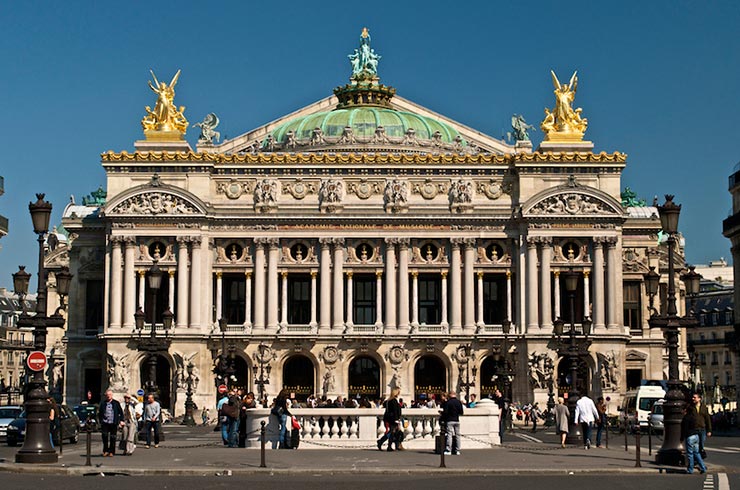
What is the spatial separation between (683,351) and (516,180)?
1075 inches

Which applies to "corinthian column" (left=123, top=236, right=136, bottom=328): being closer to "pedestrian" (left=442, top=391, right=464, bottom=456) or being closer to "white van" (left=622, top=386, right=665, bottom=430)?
"white van" (left=622, top=386, right=665, bottom=430)

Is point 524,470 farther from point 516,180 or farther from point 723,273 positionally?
point 723,273

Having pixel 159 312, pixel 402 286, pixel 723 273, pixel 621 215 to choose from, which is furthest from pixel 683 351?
pixel 723 273

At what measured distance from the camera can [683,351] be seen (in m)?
111

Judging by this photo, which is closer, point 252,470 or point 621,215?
point 252,470

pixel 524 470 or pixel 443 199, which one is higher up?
pixel 443 199

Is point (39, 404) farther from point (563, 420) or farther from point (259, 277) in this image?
point (259, 277)

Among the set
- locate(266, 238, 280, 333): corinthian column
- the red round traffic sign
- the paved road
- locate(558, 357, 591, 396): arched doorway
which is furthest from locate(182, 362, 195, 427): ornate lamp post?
the paved road

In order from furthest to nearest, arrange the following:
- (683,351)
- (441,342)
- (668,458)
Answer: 1. (683,351)
2. (441,342)
3. (668,458)

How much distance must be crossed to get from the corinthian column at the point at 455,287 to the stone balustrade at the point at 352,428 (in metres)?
40.3

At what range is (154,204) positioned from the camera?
91.6m

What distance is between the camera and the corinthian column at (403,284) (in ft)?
302

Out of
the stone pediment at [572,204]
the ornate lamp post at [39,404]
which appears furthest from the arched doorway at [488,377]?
the ornate lamp post at [39,404]

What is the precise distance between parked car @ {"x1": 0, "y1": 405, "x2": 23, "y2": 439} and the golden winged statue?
48670 mm
